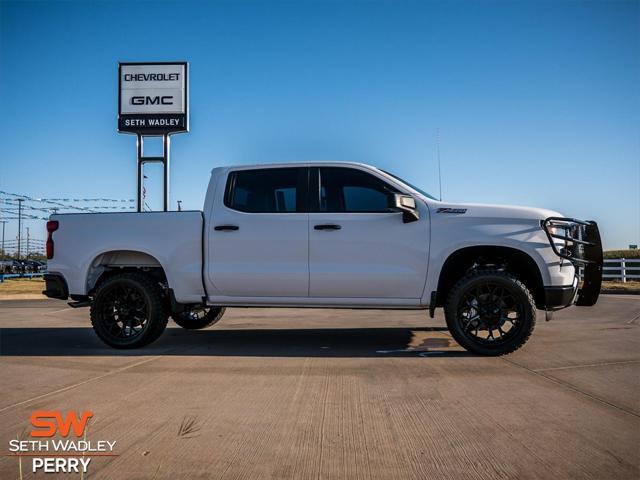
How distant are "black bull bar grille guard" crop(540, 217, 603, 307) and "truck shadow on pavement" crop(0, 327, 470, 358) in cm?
152

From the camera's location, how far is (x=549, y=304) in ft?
18.0

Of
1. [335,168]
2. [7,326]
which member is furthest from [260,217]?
[7,326]

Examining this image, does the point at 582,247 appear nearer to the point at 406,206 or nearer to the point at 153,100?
the point at 406,206

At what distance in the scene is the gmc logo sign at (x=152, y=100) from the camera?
850 inches

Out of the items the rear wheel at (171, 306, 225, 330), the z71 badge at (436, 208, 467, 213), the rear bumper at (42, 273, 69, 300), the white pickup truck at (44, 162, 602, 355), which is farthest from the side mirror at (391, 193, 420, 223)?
the rear bumper at (42, 273, 69, 300)

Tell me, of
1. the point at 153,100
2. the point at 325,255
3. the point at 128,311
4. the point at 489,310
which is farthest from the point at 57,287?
the point at 153,100

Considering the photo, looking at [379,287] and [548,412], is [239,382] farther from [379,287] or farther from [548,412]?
[548,412]

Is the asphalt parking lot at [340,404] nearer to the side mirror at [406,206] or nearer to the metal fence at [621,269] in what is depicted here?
the side mirror at [406,206]

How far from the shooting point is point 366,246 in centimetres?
581

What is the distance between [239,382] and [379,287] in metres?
2.03

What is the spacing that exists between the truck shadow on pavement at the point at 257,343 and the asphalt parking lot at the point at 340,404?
51 millimetres

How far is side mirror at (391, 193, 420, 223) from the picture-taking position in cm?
541

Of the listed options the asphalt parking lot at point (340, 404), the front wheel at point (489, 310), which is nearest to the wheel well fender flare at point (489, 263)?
the front wheel at point (489, 310)

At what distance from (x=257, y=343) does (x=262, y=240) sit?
1.41 m
